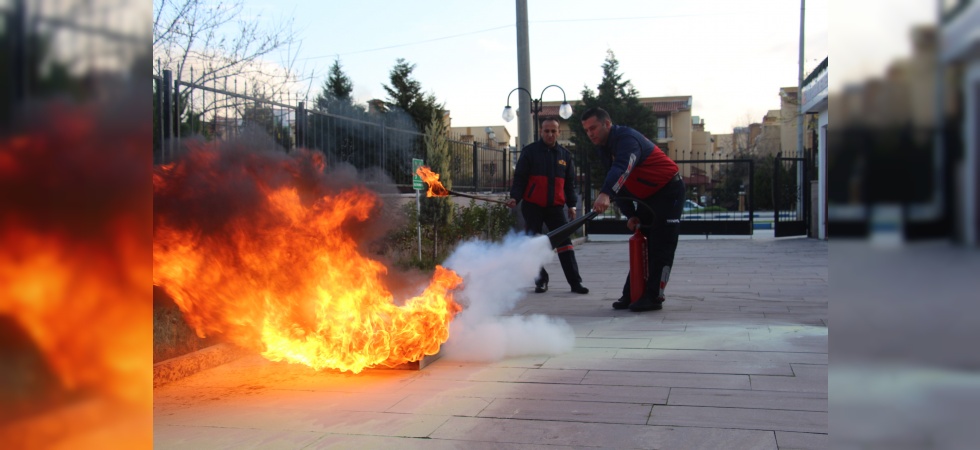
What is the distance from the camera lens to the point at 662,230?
721 centimetres

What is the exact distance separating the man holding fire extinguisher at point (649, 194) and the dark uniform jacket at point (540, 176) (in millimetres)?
1514

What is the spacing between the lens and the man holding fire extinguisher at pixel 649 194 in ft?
23.4

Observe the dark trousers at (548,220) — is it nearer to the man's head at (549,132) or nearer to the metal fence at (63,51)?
the man's head at (549,132)

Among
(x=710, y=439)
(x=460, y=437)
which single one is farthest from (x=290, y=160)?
(x=710, y=439)

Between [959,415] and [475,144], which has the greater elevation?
[475,144]

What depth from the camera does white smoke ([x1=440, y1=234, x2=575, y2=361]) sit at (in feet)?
18.0

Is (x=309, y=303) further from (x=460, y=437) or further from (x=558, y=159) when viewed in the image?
(x=558, y=159)

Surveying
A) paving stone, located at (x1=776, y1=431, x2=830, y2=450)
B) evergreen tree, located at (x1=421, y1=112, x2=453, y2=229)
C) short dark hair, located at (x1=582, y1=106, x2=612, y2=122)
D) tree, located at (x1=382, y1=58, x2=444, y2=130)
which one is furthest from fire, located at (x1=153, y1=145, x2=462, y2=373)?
tree, located at (x1=382, y1=58, x2=444, y2=130)

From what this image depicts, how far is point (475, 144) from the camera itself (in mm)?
16328

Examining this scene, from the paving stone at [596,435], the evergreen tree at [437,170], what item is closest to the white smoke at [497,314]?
the paving stone at [596,435]

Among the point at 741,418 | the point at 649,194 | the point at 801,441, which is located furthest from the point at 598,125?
the point at 801,441

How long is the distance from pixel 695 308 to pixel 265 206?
4709mm

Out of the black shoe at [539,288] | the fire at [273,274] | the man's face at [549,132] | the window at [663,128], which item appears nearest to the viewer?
the fire at [273,274]

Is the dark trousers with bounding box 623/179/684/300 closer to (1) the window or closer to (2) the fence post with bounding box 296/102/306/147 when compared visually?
(2) the fence post with bounding box 296/102/306/147
